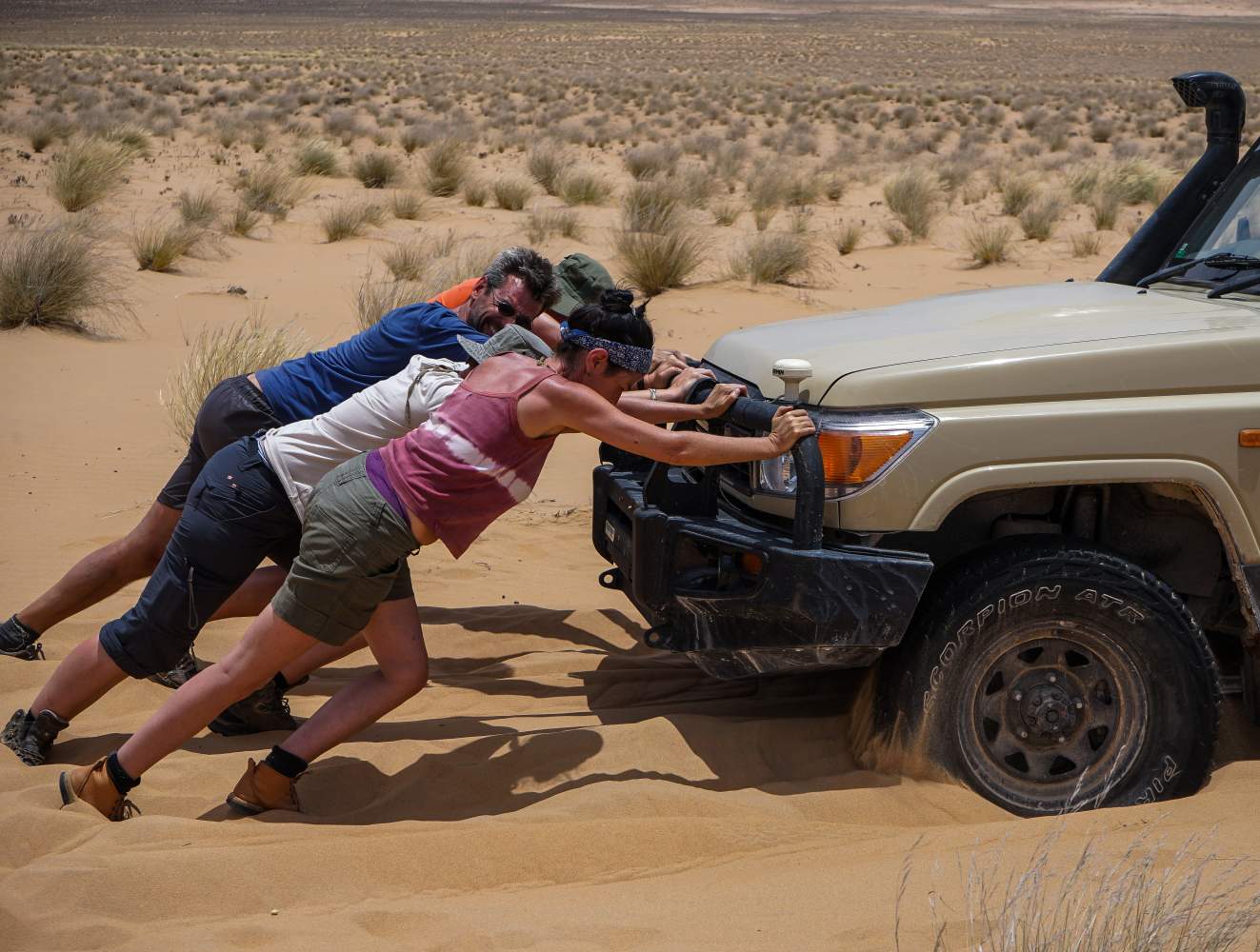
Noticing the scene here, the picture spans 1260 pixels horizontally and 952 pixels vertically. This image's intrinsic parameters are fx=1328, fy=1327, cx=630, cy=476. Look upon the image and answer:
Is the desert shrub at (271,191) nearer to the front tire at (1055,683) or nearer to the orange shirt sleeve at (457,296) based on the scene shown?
the orange shirt sleeve at (457,296)

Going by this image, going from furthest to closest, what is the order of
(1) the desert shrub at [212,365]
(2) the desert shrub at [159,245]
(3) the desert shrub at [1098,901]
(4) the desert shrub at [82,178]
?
1. (4) the desert shrub at [82,178]
2. (2) the desert shrub at [159,245]
3. (1) the desert shrub at [212,365]
4. (3) the desert shrub at [1098,901]

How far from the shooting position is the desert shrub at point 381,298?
1197cm

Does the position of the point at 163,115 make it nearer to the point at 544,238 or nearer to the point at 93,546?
the point at 544,238

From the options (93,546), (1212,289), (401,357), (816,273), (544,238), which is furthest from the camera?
(544,238)

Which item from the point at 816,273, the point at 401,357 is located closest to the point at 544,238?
the point at 816,273

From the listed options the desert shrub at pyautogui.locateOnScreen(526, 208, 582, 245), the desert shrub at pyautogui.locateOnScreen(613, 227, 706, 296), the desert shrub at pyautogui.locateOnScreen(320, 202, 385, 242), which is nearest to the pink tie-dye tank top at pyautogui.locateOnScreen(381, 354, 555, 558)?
the desert shrub at pyautogui.locateOnScreen(613, 227, 706, 296)

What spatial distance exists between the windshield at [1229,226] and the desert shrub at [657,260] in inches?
370

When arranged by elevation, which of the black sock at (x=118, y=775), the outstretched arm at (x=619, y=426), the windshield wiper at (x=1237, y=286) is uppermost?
the windshield wiper at (x=1237, y=286)

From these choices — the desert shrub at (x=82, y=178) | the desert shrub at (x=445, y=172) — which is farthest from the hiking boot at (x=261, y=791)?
the desert shrub at (x=445, y=172)

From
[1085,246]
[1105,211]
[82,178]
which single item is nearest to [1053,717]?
[1085,246]

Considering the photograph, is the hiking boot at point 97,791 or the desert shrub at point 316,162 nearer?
the hiking boot at point 97,791

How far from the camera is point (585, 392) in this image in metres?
3.88

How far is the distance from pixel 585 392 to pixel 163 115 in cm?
3204

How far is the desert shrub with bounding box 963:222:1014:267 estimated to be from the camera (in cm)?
1655
